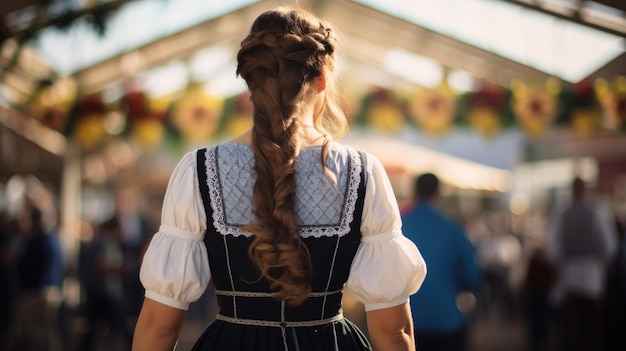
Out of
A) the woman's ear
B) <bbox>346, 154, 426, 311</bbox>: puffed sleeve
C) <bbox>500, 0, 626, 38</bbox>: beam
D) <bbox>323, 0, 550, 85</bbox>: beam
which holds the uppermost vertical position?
<bbox>323, 0, 550, 85</bbox>: beam

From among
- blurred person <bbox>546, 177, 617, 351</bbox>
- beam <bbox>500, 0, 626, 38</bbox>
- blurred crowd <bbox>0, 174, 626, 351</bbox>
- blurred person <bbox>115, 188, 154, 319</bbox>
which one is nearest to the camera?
beam <bbox>500, 0, 626, 38</bbox>

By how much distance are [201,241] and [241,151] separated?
0.23 m

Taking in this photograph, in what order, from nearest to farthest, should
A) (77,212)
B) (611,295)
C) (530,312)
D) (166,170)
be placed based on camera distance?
1. (611,295)
2. (530,312)
3. (77,212)
4. (166,170)

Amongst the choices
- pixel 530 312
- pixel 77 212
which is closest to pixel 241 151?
pixel 530 312

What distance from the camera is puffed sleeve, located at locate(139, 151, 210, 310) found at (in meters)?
2.13

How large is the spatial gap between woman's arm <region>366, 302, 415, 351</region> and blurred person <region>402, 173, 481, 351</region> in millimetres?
2519

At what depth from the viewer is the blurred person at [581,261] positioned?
7344mm

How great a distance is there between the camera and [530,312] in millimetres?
10078

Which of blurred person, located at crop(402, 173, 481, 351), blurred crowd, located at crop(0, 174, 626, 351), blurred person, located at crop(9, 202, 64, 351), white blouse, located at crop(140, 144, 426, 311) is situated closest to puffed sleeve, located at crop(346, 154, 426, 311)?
white blouse, located at crop(140, 144, 426, 311)

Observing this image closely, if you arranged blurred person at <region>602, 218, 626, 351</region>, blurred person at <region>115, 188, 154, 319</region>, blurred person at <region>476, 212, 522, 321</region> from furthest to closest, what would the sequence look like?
blurred person at <region>476, 212, 522, 321</region> → blurred person at <region>115, 188, 154, 319</region> → blurred person at <region>602, 218, 626, 351</region>

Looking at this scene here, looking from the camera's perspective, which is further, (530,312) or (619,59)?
(530,312)

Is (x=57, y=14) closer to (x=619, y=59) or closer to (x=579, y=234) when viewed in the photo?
(x=619, y=59)

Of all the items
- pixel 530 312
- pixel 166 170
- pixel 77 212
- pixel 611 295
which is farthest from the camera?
pixel 166 170

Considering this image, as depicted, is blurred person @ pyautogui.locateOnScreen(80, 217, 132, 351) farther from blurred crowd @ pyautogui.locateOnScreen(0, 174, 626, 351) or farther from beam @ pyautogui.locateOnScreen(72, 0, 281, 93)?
beam @ pyautogui.locateOnScreen(72, 0, 281, 93)
